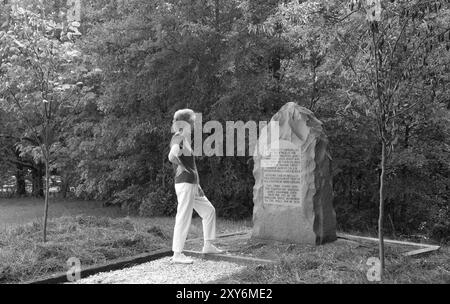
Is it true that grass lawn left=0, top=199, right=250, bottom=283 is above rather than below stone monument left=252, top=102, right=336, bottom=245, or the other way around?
below

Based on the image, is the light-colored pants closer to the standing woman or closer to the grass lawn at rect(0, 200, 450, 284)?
the standing woman

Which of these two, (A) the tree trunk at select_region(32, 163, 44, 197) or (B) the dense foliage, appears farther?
(A) the tree trunk at select_region(32, 163, 44, 197)

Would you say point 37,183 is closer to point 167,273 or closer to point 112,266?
point 112,266

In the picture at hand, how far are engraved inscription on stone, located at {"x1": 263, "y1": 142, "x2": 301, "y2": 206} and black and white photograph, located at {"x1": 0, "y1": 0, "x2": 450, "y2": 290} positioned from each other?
2 cm

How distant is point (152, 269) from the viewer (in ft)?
24.1

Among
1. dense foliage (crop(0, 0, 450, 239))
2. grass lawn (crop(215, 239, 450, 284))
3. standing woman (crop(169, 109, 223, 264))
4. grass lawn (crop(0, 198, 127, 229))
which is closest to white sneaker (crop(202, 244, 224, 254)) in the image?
standing woman (crop(169, 109, 223, 264))

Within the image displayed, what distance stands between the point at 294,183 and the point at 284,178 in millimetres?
213

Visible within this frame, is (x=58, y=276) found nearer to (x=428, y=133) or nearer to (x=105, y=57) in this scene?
(x=105, y=57)

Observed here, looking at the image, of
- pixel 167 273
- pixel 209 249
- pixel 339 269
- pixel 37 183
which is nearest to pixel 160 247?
pixel 209 249

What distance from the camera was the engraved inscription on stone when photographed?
28.7 ft

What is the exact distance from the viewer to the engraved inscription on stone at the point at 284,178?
875cm
